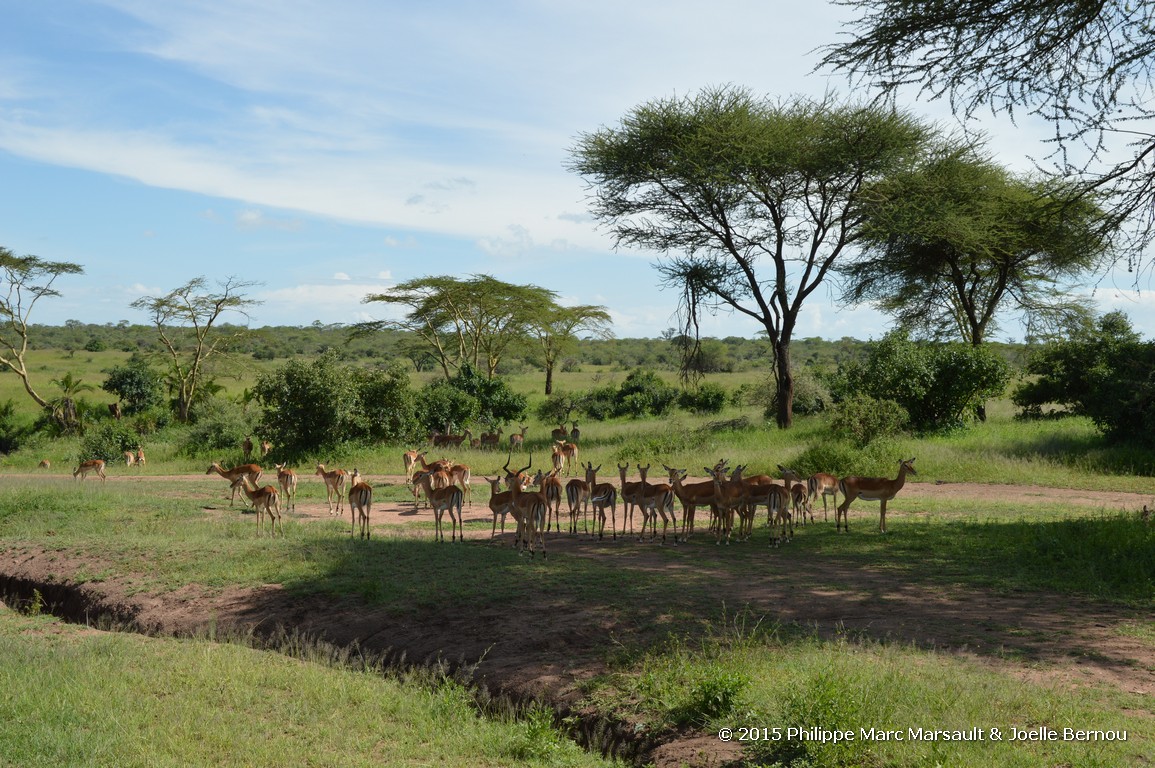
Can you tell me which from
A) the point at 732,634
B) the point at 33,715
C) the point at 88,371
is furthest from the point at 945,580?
the point at 88,371

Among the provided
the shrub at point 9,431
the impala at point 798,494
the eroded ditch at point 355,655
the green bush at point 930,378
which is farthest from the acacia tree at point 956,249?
the shrub at point 9,431

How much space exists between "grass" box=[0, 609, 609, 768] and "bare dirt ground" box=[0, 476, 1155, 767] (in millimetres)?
609

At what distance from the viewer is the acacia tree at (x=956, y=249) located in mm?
26592

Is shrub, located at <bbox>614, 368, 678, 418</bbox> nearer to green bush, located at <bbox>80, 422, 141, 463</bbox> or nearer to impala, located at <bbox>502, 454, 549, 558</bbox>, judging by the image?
green bush, located at <bbox>80, 422, 141, 463</bbox>

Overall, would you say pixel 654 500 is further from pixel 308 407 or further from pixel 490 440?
pixel 490 440

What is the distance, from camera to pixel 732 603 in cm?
891

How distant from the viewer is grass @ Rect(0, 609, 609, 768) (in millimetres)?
6066

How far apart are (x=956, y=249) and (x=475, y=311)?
2372 centimetres

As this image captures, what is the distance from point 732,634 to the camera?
7.92m

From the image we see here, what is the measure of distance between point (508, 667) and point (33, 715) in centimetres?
355

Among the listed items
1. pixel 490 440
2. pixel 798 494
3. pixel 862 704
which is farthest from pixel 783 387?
pixel 862 704

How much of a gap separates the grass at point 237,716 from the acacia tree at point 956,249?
2098 centimetres

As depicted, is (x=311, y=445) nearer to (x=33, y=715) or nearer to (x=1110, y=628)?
(x=33, y=715)

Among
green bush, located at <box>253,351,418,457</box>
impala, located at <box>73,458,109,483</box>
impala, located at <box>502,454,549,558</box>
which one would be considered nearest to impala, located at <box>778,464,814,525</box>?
impala, located at <box>502,454,549,558</box>
